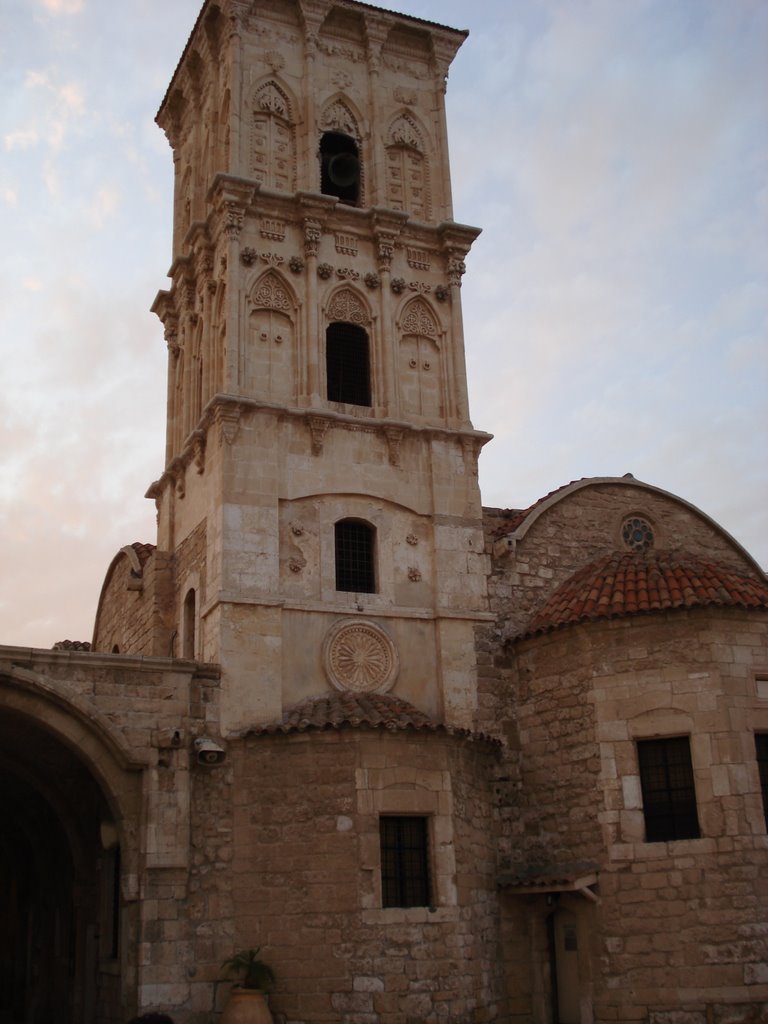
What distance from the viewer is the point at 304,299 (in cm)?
2020

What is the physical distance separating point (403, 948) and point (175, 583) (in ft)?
25.6

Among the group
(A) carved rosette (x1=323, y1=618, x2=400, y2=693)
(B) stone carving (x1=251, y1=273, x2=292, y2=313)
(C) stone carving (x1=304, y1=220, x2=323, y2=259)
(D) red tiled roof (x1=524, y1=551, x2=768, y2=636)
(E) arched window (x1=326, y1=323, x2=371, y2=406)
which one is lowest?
(A) carved rosette (x1=323, y1=618, x2=400, y2=693)

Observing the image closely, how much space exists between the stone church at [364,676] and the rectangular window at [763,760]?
3.2 inches

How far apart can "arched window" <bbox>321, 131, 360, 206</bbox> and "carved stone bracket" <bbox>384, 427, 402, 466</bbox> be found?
4.86m

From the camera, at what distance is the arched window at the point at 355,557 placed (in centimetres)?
1891

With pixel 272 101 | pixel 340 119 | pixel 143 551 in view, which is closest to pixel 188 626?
pixel 143 551

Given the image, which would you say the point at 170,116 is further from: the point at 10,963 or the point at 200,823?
the point at 10,963

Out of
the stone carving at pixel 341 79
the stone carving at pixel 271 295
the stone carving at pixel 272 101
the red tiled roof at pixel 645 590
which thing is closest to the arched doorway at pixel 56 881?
the red tiled roof at pixel 645 590

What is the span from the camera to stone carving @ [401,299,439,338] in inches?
831

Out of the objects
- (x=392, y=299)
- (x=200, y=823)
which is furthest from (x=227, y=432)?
(x=200, y=823)

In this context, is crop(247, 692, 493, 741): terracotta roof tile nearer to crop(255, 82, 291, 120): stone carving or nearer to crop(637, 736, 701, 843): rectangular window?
crop(637, 736, 701, 843): rectangular window

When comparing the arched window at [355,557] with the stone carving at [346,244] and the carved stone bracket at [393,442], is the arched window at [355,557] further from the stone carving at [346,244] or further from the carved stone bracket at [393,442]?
the stone carving at [346,244]

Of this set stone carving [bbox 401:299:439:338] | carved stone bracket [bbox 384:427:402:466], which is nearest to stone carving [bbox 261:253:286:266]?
stone carving [bbox 401:299:439:338]

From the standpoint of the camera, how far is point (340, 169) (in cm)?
2200
